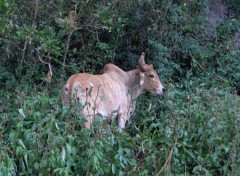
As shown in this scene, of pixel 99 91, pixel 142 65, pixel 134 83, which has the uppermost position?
pixel 142 65

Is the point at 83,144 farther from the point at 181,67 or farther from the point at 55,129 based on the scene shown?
the point at 181,67

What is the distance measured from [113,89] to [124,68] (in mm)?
1719

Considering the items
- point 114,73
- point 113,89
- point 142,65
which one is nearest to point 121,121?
point 113,89

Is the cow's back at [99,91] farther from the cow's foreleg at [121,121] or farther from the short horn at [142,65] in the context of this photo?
the short horn at [142,65]

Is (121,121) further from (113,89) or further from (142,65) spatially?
(142,65)

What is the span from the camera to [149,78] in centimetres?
949

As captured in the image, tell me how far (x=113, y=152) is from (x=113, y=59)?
3635mm

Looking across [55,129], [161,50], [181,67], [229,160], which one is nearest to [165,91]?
[161,50]

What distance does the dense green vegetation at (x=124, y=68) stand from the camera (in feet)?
21.2

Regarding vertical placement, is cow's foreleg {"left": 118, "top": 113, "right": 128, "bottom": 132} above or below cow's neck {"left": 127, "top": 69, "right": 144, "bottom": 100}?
below

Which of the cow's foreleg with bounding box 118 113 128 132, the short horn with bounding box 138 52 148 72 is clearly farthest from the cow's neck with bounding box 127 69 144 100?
the cow's foreleg with bounding box 118 113 128 132

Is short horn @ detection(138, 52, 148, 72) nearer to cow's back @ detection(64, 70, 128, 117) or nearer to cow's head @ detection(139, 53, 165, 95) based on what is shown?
cow's head @ detection(139, 53, 165, 95)

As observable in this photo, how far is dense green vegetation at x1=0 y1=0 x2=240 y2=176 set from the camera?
6.46m

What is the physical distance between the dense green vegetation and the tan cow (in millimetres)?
186
